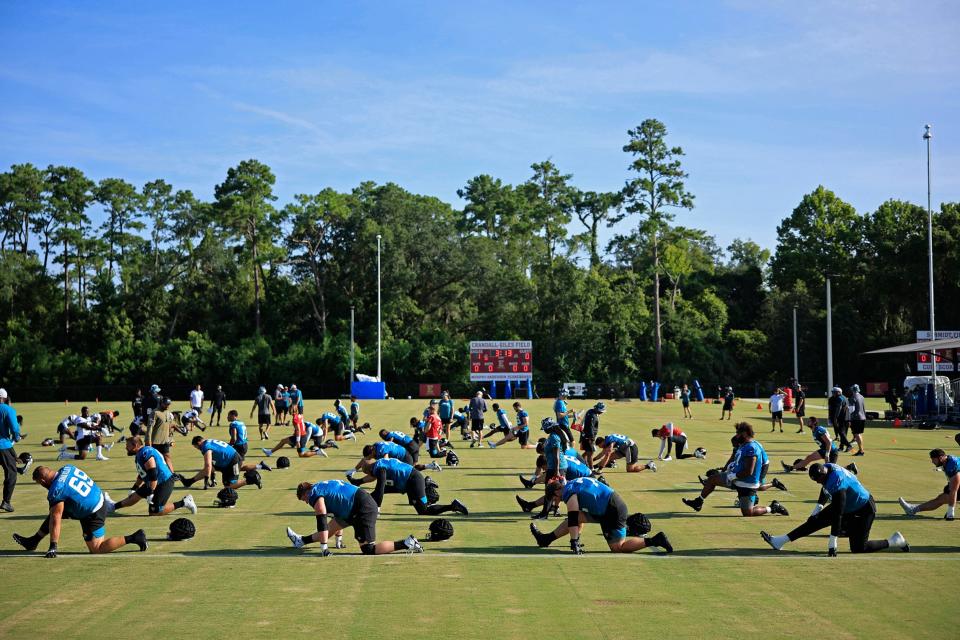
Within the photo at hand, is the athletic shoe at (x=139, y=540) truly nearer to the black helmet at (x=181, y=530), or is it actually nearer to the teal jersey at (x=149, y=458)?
the black helmet at (x=181, y=530)

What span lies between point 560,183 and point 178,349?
4343 centimetres

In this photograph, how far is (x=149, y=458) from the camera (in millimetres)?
15812

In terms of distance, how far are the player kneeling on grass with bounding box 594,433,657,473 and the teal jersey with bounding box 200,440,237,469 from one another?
822 centimetres

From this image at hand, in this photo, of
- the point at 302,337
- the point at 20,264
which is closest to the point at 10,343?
the point at 20,264

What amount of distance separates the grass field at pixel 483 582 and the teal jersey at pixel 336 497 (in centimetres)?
65

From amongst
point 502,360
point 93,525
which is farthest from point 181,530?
point 502,360

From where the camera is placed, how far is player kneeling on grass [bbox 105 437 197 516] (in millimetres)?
15852

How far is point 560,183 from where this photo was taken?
10206cm

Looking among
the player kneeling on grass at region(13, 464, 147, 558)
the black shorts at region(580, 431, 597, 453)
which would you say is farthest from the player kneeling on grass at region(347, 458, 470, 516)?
the black shorts at region(580, 431, 597, 453)

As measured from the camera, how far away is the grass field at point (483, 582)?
9531mm

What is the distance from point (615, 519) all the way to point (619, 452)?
10.2 m

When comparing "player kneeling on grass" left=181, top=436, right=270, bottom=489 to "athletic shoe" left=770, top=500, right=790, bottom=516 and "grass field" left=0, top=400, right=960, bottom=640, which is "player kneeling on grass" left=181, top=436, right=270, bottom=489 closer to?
"grass field" left=0, top=400, right=960, bottom=640

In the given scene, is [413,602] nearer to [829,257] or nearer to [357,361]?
[357,361]

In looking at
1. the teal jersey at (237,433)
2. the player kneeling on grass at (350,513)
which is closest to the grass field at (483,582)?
the player kneeling on grass at (350,513)
